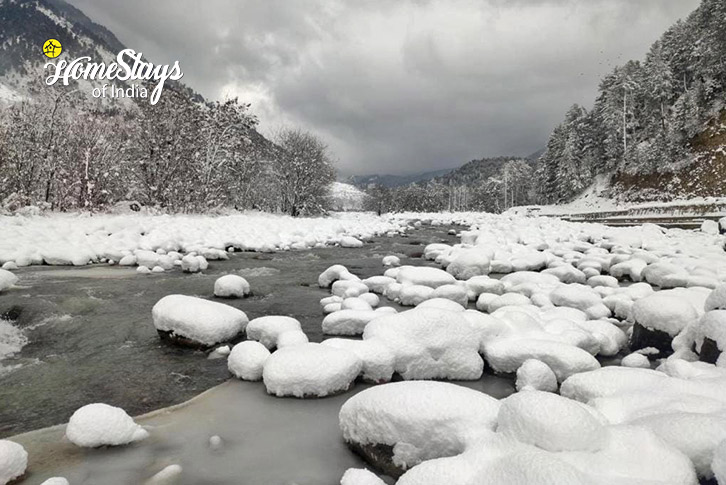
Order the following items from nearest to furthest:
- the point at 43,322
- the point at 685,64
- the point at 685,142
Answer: the point at 43,322
the point at 685,142
the point at 685,64

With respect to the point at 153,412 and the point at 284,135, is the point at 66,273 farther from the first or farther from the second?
the point at 284,135

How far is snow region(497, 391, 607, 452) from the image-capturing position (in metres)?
1.99

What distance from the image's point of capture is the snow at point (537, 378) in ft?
11.0

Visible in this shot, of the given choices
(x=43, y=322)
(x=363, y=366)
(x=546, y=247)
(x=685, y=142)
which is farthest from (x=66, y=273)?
(x=685, y=142)

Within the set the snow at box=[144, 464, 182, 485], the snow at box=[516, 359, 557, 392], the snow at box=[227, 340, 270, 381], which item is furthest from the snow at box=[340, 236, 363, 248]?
the snow at box=[144, 464, 182, 485]

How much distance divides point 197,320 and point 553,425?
138 inches

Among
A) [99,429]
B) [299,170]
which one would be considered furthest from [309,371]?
[299,170]

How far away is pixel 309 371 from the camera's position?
3248 millimetres

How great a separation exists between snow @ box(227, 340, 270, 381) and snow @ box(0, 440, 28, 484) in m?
1.53

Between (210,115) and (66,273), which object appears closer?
(66,273)

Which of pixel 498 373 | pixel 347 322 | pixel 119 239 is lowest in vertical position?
pixel 498 373

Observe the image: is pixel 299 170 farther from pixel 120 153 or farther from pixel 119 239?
pixel 119 239

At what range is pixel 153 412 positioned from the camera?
9.89 ft

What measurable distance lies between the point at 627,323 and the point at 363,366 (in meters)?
3.81
